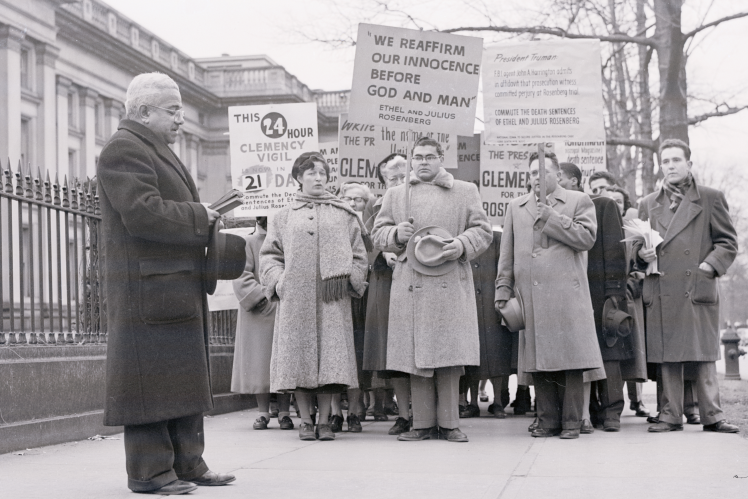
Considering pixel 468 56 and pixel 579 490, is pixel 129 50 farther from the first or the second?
pixel 579 490

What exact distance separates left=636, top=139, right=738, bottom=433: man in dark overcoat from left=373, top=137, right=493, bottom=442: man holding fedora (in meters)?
1.44

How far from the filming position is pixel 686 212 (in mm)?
8117

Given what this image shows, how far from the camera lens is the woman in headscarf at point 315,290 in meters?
7.73

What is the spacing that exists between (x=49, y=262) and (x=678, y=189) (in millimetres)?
4862

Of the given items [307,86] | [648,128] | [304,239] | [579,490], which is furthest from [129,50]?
[579,490]

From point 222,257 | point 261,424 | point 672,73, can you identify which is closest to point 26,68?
point 672,73

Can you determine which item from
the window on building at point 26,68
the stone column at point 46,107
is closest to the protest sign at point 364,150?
the stone column at point 46,107

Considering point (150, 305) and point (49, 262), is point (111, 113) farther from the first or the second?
point (150, 305)

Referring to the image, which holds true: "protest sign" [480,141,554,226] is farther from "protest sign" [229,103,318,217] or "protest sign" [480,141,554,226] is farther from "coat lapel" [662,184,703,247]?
"coat lapel" [662,184,703,247]

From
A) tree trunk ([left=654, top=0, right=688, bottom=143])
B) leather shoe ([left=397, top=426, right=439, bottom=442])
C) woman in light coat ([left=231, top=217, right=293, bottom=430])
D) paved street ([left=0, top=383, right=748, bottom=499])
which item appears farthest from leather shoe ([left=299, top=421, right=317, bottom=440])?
tree trunk ([left=654, top=0, right=688, bottom=143])

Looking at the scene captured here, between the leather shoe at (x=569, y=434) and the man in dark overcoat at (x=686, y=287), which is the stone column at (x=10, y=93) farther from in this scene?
the leather shoe at (x=569, y=434)

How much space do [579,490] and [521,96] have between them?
228 inches

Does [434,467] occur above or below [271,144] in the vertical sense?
below

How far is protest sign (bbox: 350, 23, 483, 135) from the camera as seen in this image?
938 centimetres
